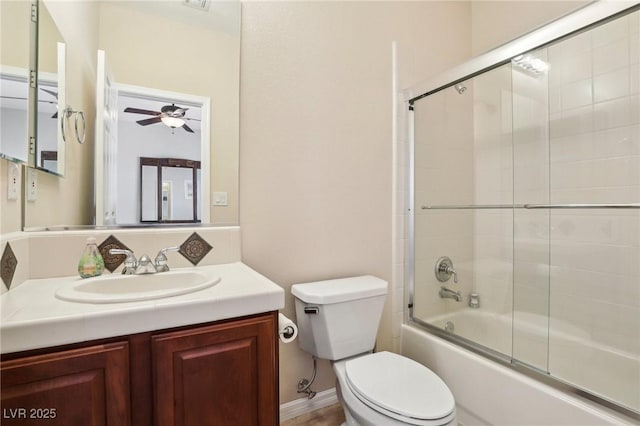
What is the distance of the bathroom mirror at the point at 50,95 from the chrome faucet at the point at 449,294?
77.6 inches

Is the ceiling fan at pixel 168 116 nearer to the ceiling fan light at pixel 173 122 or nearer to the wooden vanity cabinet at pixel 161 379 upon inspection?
the ceiling fan light at pixel 173 122

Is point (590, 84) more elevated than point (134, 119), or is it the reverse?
point (590, 84)

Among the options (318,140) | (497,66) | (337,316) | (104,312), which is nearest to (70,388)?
(104,312)

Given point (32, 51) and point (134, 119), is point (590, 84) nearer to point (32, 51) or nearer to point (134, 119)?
point (134, 119)

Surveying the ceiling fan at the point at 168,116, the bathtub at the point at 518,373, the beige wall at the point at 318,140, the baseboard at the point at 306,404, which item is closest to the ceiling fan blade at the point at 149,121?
the ceiling fan at the point at 168,116

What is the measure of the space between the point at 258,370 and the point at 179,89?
116 cm

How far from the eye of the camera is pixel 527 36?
1396 mm

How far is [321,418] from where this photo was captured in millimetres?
1570

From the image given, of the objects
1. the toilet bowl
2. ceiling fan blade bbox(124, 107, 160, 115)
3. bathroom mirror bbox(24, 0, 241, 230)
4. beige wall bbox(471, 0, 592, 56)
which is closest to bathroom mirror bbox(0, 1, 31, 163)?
bathroom mirror bbox(24, 0, 241, 230)

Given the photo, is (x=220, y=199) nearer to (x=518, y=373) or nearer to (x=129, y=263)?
(x=129, y=263)

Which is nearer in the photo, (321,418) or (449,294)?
(321,418)

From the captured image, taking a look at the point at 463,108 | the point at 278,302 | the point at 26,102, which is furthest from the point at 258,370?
the point at 463,108

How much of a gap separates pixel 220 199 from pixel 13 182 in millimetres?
669

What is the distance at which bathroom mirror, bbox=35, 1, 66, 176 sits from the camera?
101 cm
